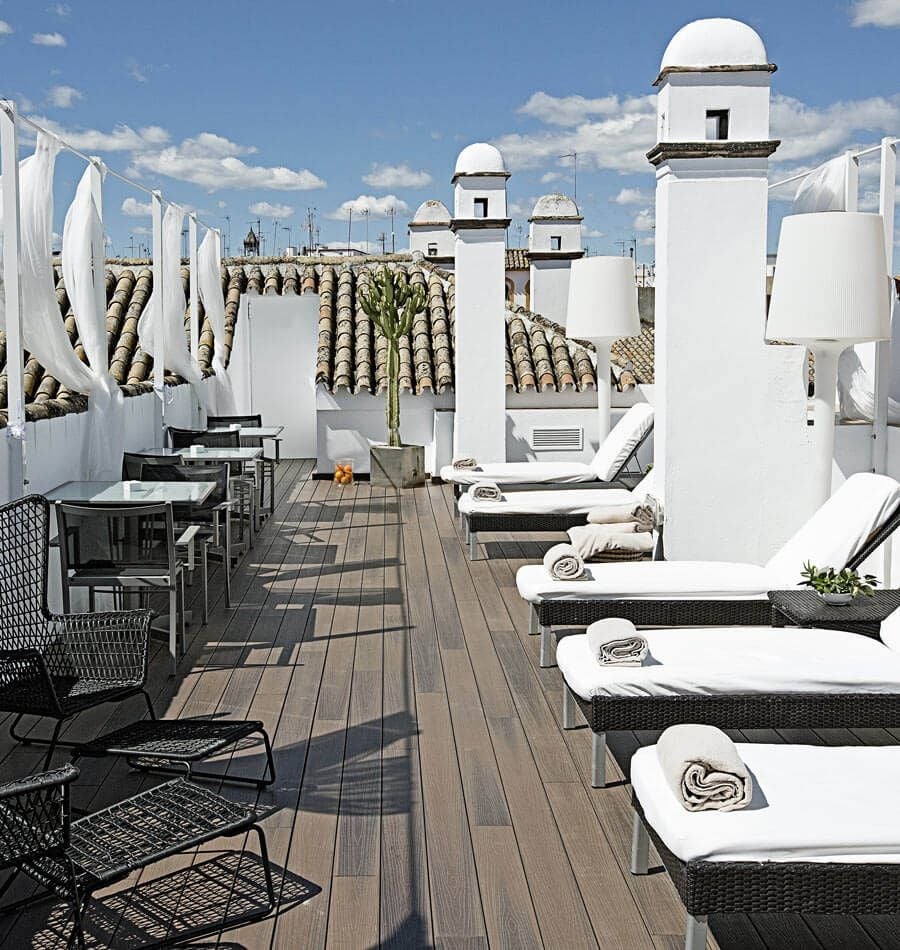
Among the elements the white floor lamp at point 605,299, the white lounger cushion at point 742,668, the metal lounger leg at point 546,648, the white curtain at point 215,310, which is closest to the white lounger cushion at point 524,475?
the white floor lamp at point 605,299

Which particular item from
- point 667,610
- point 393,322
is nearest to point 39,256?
point 667,610

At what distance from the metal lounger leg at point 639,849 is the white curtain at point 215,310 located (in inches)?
407

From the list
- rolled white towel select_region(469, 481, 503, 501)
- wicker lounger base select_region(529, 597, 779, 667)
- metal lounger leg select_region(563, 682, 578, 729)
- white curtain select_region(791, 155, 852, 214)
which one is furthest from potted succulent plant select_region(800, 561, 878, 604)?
rolled white towel select_region(469, 481, 503, 501)

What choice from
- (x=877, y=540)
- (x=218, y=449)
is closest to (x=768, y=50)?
(x=877, y=540)

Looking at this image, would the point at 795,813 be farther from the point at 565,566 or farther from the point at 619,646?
the point at 565,566

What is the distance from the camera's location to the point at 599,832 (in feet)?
13.0

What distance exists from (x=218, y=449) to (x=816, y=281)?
16.6 ft

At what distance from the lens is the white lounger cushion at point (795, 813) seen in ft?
9.86

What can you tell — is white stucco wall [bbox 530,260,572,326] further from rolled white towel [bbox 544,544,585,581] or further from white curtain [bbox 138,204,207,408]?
rolled white towel [bbox 544,544,585,581]

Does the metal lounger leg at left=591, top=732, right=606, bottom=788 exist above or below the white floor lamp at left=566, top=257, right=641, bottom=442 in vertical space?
below

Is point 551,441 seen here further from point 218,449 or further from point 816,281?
point 816,281

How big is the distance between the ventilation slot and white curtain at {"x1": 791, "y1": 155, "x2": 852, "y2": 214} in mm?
5014

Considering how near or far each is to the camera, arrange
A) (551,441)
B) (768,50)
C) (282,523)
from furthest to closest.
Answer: (551,441), (282,523), (768,50)

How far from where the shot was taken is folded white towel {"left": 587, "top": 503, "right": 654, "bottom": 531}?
715cm
